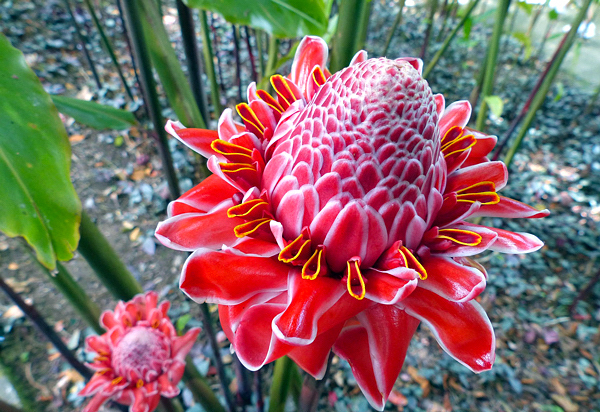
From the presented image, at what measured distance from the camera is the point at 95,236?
61 centimetres

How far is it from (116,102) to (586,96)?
13.0 ft

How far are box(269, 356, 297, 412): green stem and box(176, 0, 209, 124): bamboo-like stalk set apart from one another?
1.84 ft

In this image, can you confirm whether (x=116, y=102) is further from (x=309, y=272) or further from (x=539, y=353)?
(x=539, y=353)

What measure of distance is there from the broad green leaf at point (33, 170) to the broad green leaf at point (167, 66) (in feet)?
0.78

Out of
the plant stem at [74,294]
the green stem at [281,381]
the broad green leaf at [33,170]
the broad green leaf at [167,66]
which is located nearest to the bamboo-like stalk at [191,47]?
the broad green leaf at [167,66]

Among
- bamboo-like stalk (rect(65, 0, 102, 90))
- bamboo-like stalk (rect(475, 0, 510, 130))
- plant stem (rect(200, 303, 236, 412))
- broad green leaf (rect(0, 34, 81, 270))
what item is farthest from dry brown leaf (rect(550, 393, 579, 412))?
bamboo-like stalk (rect(65, 0, 102, 90))

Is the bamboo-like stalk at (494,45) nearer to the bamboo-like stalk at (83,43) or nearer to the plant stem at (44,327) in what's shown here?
the plant stem at (44,327)

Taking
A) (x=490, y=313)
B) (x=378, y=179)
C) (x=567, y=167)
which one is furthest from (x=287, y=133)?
(x=567, y=167)

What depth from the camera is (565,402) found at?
1487mm

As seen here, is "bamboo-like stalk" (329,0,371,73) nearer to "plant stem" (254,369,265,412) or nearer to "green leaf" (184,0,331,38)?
"green leaf" (184,0,331,38)

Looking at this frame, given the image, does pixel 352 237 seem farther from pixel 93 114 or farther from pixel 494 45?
pixel 494 45

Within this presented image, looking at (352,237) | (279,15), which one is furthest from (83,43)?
(352,237)

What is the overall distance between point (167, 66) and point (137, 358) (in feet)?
2.03

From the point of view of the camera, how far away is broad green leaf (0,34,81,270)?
1.27 feet
